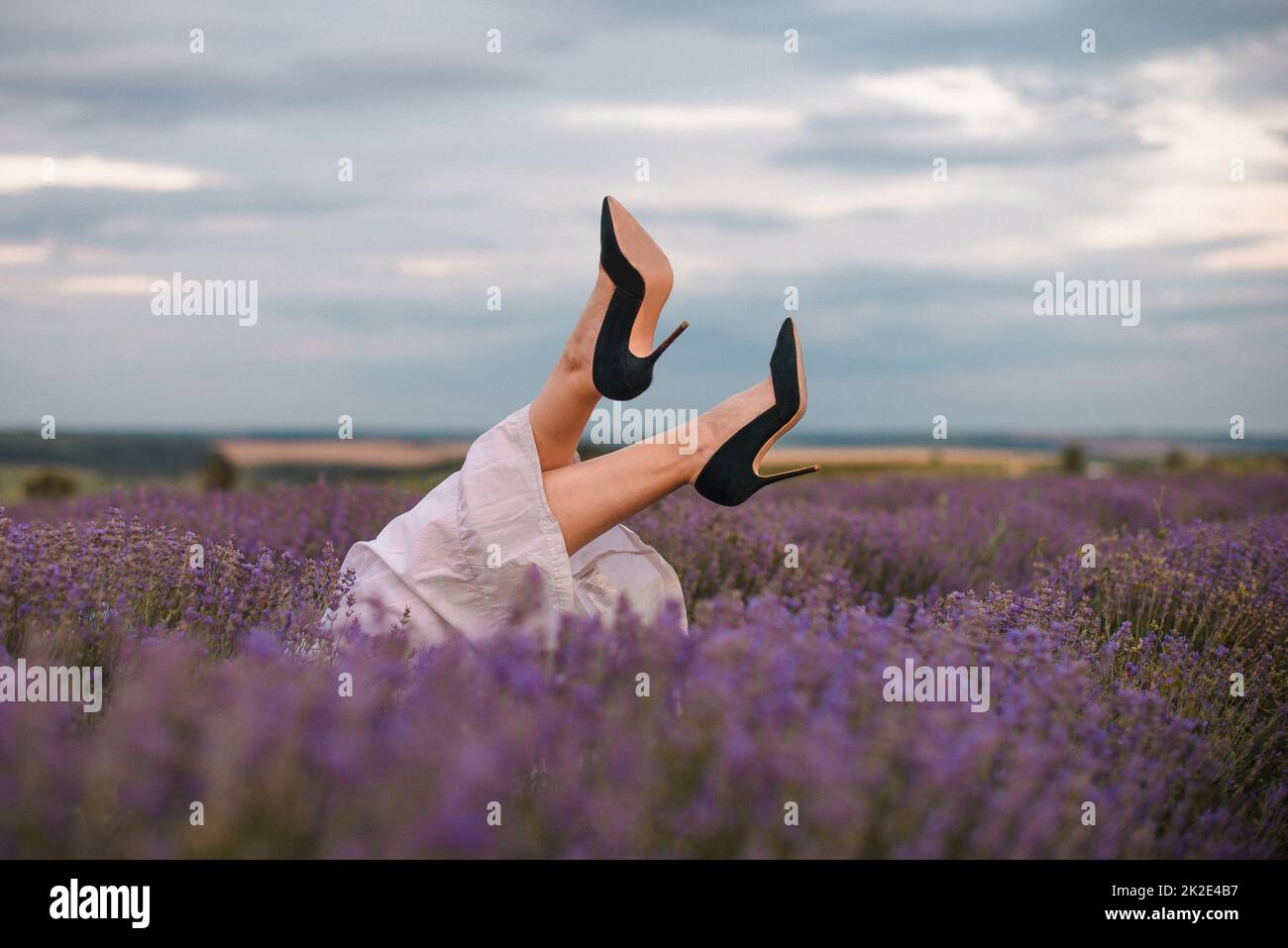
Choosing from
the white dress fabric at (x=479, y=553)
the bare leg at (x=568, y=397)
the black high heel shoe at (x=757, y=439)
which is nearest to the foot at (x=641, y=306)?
the bare leg at (x=568, y=397)

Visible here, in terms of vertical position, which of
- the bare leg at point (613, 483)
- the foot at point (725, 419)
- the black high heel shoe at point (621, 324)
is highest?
the black high heel shoe at point (621, 324)

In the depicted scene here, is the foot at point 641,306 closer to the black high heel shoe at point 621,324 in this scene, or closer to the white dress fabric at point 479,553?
the black high heel shoe at point 621,324

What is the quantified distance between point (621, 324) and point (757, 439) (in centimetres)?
58

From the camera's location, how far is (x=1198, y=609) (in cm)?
355

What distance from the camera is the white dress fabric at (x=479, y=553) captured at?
278cm

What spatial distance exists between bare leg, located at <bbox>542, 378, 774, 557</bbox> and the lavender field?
61 centimetres

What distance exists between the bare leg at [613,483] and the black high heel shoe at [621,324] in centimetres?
19

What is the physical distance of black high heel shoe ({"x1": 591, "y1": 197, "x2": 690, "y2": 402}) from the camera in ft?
9.55

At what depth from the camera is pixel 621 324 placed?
2986 millimetres

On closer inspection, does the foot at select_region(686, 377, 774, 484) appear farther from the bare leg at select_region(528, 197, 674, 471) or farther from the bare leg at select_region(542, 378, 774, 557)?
the bare leg at select_region(528, 197, 674, 471)

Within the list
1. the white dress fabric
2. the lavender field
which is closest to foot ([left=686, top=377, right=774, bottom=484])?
the white dress fabric

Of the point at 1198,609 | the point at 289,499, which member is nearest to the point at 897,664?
the point at 1198,609
